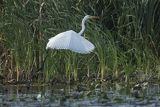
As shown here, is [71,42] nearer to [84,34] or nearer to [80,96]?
[84,34]

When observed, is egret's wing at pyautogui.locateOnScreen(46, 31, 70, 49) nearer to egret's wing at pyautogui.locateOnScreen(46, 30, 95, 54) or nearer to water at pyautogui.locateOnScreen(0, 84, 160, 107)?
egret's wing at pyautogui.locateOnScreen(46, 30, 95, 54)

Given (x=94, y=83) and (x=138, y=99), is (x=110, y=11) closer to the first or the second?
(x=94, y=83)

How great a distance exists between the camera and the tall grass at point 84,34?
44.4 feet

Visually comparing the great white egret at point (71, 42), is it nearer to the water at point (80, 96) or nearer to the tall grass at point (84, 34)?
the tall grass at point (84, 34)

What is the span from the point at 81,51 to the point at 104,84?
708mm

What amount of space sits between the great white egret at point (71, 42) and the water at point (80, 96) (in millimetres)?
653

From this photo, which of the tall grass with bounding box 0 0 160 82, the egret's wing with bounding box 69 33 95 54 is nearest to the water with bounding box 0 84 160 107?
the tall grass with bounding box 0 0 160 82

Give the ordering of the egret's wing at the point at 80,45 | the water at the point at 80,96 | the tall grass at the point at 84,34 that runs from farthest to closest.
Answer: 1. the tall grass at the point at 84,34
2. the egret's wing at the point at 80,45
3. the water at the point at 80,96

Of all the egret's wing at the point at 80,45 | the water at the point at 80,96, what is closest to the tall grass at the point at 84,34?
the egret's wing at the point at 80,45

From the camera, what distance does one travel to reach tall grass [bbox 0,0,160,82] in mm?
13547

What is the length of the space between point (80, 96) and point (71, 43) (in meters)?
2.08

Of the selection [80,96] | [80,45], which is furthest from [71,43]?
[80,96]

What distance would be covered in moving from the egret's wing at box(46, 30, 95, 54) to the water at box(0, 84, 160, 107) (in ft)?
2.14

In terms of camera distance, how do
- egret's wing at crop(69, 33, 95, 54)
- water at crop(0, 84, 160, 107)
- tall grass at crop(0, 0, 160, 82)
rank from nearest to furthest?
water at crop(0, 84, 160, 107) < egret's wing at crop(69, 33, 95, 54) < tall grass at crop(0, 0, 160, 82)
